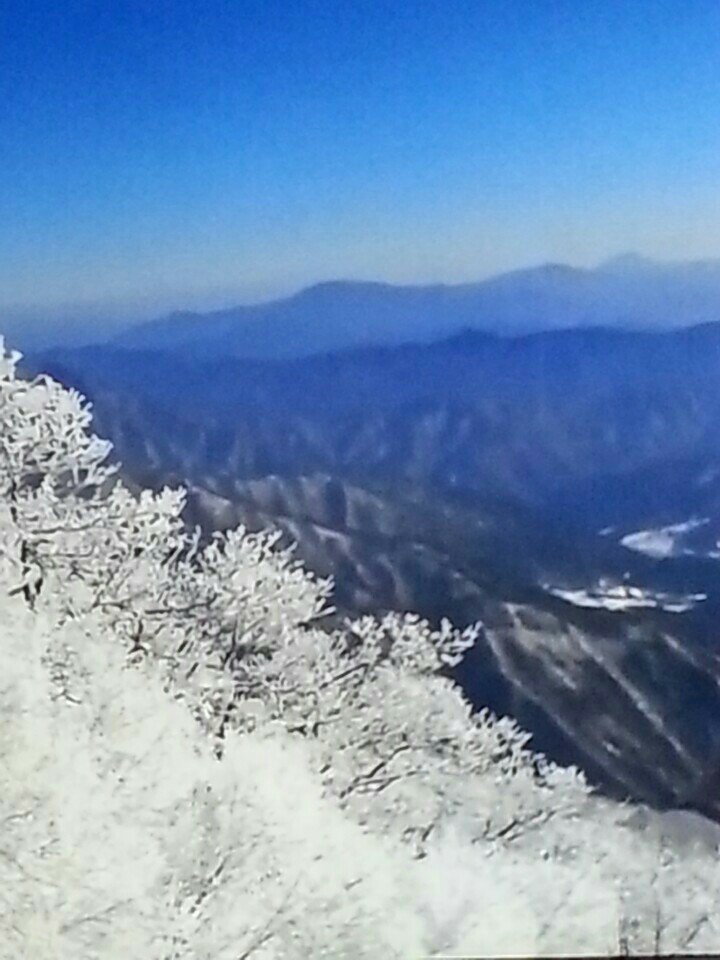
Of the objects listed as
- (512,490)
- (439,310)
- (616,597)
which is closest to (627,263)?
(439,310)

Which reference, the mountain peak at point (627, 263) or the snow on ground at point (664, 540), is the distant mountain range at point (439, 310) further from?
the snow on ground at point (664, 540)

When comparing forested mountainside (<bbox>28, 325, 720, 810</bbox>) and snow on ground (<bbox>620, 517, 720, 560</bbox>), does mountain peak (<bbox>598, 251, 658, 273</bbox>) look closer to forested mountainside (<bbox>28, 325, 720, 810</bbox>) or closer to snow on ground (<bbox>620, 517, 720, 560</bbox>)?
forested mountainside (<bbox>28, 325, 720, 810</bbox>)

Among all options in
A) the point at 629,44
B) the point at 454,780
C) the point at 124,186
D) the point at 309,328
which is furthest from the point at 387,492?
the point at 629,44

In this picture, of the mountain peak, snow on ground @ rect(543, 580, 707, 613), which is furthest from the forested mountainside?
the mountain peak

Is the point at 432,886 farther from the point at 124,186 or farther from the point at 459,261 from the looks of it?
the point at 124,186

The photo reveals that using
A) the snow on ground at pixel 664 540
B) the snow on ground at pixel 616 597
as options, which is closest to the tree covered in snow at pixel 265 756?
the snow on ground at pixel 616 597

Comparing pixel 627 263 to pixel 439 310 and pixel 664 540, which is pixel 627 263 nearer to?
pixel 439 310
